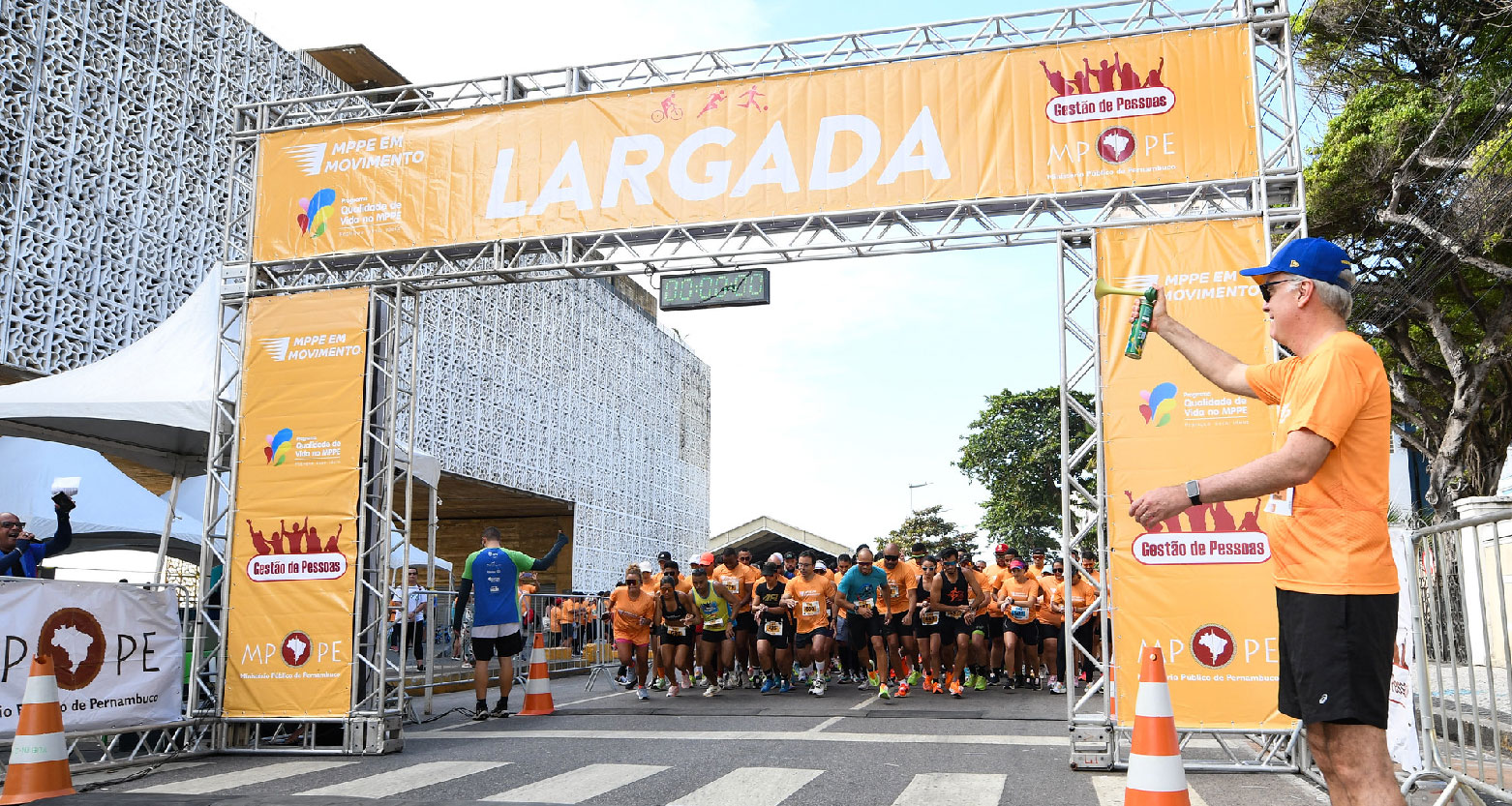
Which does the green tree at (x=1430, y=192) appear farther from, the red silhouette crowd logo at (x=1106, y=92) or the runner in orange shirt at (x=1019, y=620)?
the red silhouette crowd logo at (x=1106, y=92)

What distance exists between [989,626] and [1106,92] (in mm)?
9175

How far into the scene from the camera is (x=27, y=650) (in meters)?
Result: 7.45

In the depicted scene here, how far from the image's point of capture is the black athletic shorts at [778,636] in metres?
14.9

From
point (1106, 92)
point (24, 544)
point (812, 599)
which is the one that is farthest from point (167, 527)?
point (1106, 92)

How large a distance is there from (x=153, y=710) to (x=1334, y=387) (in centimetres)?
885

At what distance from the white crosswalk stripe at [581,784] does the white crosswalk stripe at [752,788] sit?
57cm

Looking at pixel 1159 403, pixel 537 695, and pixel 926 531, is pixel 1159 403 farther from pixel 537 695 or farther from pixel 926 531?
pixel 926 531

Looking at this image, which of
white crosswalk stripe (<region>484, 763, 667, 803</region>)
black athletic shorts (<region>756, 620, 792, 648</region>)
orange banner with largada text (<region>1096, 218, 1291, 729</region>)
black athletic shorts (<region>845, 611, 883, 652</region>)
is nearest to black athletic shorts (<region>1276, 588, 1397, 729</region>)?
white crosswalk stripe (<region>484, 763, 667, 803</region>)

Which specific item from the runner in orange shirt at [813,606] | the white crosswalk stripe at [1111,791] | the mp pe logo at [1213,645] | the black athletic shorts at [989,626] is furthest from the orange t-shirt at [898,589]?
the white crosswalk stripe at [1111,791]

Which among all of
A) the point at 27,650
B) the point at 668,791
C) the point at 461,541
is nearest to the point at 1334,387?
the point at 668,791

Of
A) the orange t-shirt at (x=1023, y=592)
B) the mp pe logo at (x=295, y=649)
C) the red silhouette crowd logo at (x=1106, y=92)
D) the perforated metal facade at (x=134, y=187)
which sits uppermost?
the perforated metal facade at (x=134, y=187)

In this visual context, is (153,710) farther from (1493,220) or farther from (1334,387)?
(1493,220)

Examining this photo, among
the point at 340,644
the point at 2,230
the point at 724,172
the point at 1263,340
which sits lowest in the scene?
the point at 340,644

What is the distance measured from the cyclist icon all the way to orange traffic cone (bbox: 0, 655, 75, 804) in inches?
248
